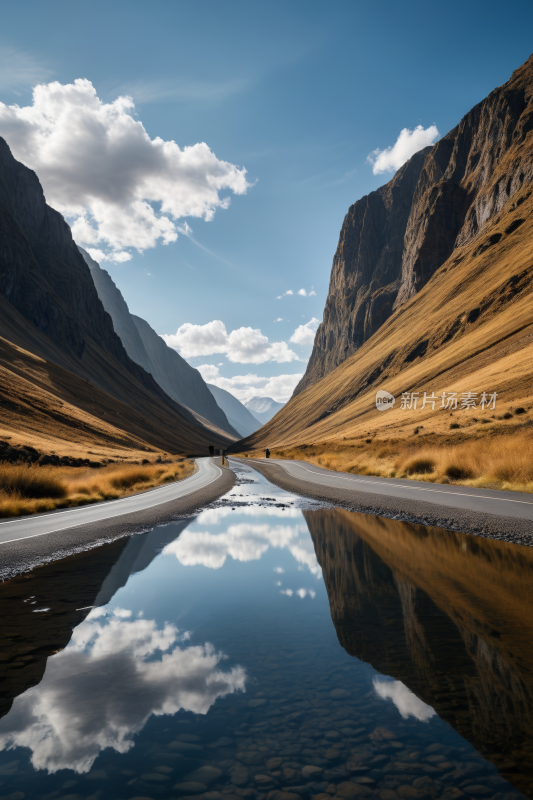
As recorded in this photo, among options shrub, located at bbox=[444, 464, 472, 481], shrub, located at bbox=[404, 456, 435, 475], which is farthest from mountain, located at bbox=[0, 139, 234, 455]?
shrub, located at bbox=[444, 464, 472, 481]

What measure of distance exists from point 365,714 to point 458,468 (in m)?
20.6

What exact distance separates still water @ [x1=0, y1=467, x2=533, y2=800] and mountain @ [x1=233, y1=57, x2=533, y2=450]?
91.3ft

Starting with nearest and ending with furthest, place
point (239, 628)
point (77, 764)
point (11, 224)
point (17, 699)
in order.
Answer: point (77, 764) < point (17, 699) < point (239, 628) < point (11, 224)

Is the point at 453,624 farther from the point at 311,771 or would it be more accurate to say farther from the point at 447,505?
the point at 447,505

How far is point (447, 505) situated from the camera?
14.3m

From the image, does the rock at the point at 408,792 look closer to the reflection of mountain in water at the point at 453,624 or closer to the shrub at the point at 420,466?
the reflection of mountain in water at the point at 453,624

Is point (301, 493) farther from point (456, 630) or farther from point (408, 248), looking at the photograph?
point (408, 248)

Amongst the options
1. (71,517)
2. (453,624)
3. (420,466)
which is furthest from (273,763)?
(420,466)

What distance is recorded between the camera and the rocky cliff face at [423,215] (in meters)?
101

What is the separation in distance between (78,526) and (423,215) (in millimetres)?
134686

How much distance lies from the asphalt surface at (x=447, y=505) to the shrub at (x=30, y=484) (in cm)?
1103

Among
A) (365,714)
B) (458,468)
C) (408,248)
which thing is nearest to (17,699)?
(365,714)

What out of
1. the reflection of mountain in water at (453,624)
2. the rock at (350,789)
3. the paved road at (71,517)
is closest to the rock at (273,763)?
the rock at (350,789)

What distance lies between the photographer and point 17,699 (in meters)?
3.88
